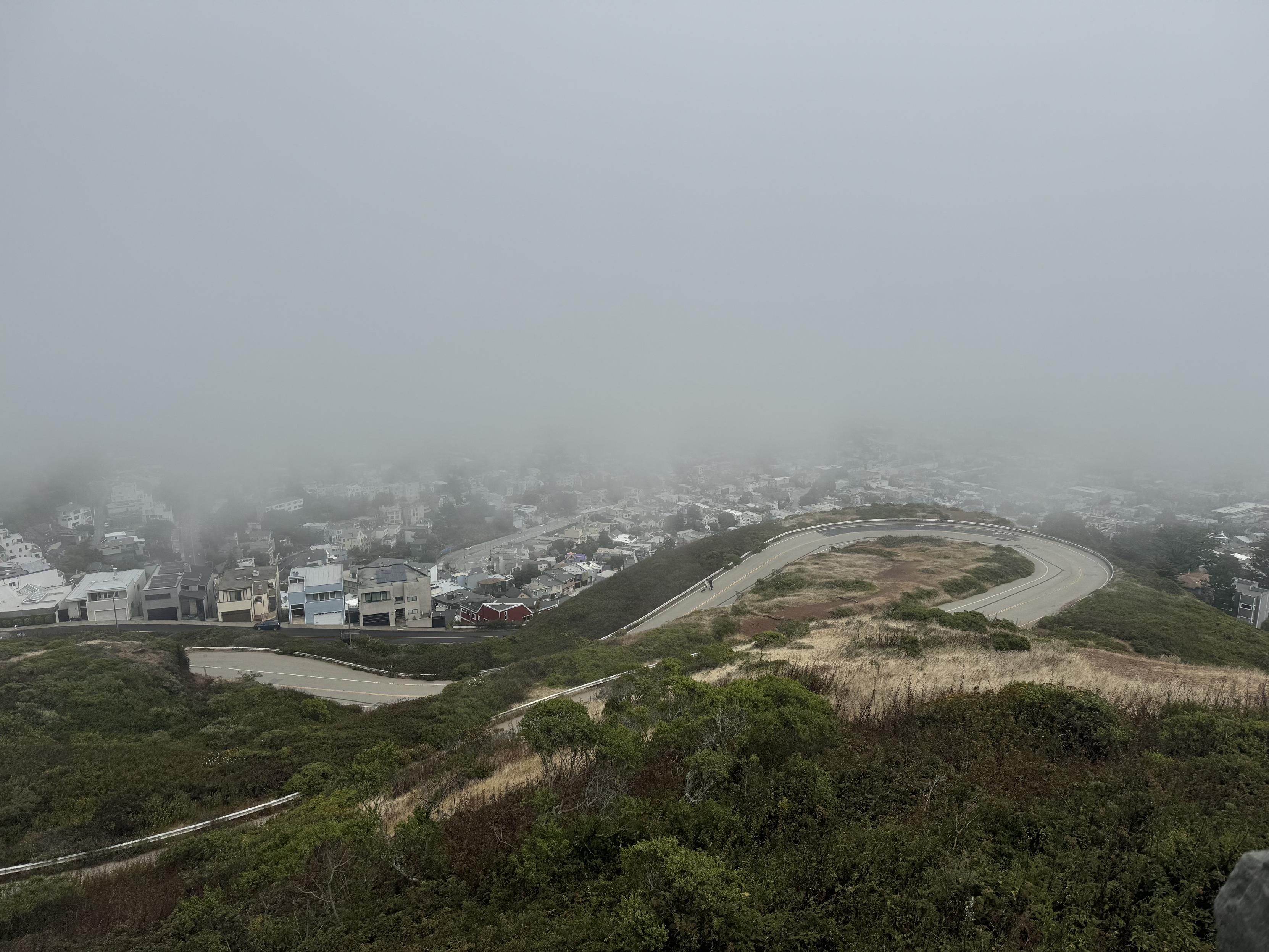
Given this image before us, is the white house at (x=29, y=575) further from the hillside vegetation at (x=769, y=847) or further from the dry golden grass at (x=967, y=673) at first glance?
the dry golden grass at (x=967, y=673)

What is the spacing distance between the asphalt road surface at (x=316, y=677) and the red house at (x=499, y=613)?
15.7m

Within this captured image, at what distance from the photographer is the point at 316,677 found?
20.4m

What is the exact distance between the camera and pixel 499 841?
5.39m

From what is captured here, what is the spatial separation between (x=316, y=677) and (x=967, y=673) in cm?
1895

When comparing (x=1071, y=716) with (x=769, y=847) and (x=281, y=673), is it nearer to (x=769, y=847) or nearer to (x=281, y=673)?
(x=769, y=847)

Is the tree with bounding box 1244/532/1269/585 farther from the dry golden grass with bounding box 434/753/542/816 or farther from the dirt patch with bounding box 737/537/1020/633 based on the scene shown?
the dry golden grass with bounding box 434/753/542/816

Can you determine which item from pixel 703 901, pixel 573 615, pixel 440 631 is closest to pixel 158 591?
pixel 440 631

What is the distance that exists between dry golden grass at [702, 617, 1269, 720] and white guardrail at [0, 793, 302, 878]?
7314 millimetres

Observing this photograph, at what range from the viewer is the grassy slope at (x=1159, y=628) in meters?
16.4

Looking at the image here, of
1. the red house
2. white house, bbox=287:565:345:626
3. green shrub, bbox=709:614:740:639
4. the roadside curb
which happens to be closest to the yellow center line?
the roadside curb

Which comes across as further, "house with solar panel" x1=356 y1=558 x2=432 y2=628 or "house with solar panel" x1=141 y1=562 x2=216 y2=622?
"house with solar panel" x1=356 y1=558 x2=432 y2=628

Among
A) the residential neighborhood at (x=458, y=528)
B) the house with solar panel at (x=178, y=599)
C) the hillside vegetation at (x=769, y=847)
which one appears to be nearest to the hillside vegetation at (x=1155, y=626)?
the hillside vegetation at (x=769, y=847)

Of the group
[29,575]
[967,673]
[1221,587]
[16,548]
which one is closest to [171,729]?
[967,673]

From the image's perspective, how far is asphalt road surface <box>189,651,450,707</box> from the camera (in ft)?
61.7
